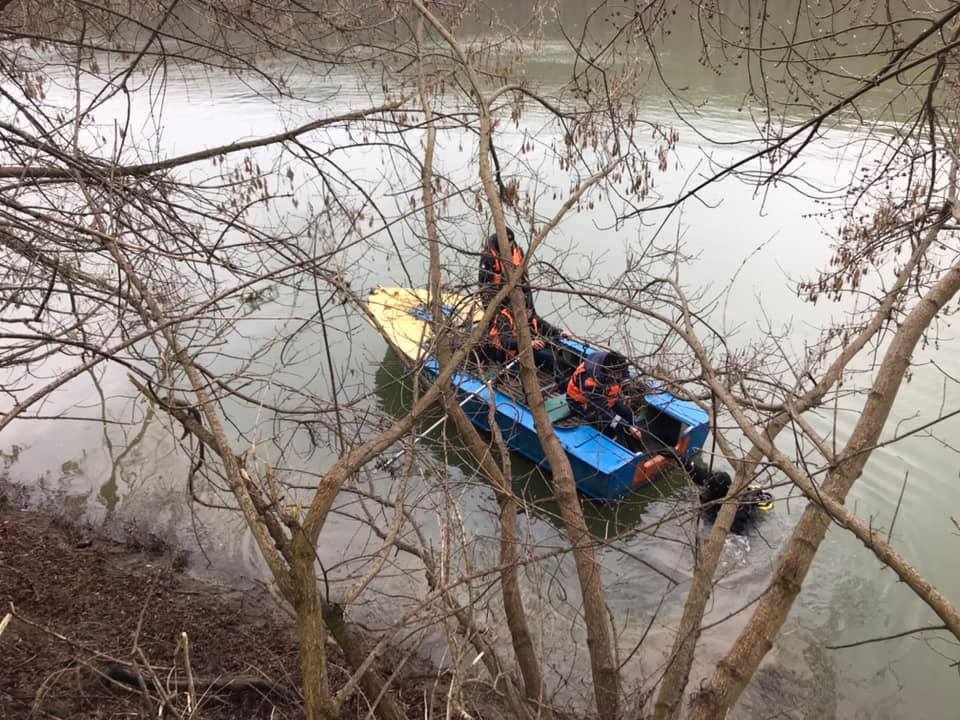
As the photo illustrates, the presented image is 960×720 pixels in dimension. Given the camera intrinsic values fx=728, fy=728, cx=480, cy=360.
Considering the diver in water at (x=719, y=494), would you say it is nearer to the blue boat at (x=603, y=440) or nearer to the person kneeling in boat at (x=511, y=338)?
the blue boat at (x=603, y=440)

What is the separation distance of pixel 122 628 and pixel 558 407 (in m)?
4.08

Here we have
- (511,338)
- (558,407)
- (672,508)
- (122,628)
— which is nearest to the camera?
(511,338)

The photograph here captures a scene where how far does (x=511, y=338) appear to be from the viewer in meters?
4.48

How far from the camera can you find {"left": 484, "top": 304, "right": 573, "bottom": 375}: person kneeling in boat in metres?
4.25

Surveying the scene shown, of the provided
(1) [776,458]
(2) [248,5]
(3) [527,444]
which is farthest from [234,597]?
(1) [776,458]

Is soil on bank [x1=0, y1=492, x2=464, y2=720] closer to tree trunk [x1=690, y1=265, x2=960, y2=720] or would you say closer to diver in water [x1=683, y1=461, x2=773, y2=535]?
tree trunk [x1=690, y1=265, x2=960, y2=720]

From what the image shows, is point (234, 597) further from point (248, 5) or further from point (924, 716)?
point (924, 716)

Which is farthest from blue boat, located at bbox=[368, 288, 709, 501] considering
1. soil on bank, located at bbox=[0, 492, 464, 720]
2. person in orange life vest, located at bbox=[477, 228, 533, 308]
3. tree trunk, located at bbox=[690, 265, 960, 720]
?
tree trunk, located at bbox=[690, 265, 960, 720]

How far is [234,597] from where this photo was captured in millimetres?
5980

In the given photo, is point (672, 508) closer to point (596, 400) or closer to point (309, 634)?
point (596, 400)

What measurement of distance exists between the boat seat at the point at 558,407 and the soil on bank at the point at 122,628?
265cm

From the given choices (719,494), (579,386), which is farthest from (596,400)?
(719,494)

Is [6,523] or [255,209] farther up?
[255,209]

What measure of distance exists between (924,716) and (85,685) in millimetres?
5907
